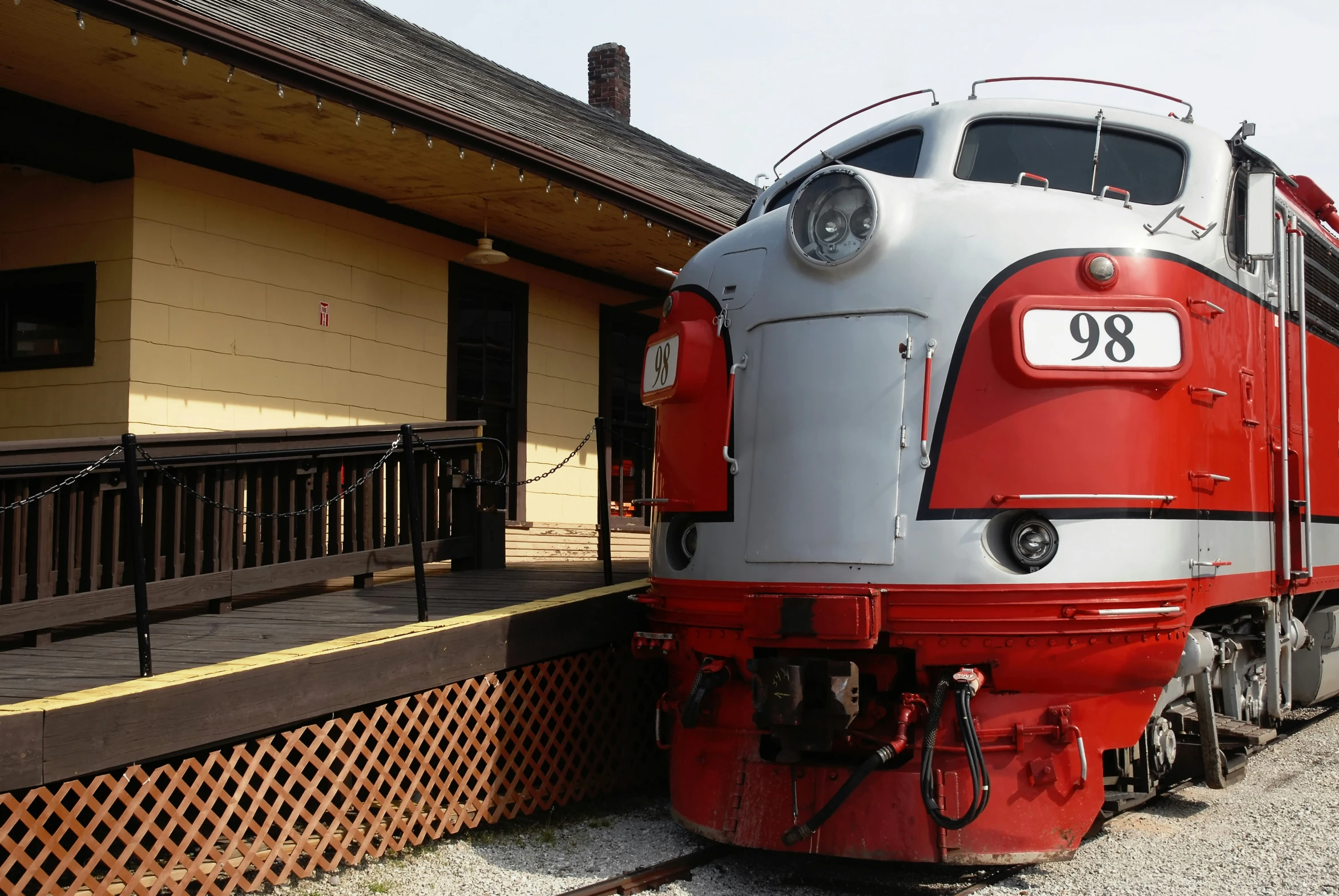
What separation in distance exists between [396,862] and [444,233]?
635 centimetres

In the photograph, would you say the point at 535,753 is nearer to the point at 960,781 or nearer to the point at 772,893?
the point at 772,893

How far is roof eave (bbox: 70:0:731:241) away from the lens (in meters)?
7.01

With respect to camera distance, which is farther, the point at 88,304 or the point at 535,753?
the point at 88,304

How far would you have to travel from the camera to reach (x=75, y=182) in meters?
8.80

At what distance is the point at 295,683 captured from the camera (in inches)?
219

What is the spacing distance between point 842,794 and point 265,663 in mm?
2519

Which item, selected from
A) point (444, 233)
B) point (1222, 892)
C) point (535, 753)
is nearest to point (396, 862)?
point (535, 753)

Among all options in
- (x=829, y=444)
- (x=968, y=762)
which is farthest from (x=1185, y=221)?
(x=968, y=762)

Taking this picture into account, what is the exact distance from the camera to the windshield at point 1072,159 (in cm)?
619

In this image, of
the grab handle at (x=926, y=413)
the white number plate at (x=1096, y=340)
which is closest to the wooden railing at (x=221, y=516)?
the grab handle at (x=926, y=413)

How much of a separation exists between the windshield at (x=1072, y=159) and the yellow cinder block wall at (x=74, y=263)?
567 centimetres

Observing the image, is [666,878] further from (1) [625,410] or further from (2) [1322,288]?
(1) [625,410]

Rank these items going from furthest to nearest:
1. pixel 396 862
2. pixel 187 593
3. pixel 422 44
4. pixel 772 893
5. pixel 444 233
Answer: pixel 422 44
pixel 444 233
pixel 187 593
pixel 396 862
pixel 772 893

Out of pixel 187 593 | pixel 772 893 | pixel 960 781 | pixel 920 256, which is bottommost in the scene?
pixel 772 893
